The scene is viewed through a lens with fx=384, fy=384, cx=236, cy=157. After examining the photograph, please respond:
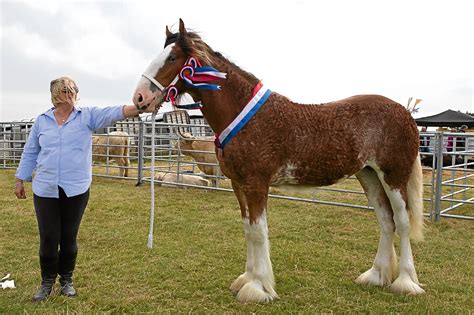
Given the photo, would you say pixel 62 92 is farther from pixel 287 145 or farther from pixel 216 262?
pixel 216 262

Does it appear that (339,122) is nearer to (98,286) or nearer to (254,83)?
(254,83)

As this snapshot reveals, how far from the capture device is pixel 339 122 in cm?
286

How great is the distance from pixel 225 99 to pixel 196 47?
41cm

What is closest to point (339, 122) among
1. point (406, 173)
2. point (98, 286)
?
point (406, 173)

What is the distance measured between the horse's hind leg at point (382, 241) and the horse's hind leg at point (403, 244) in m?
0.09

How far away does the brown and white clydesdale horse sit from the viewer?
2.66m

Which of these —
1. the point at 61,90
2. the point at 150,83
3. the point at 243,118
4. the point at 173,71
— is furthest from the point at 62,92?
the point at 243,118

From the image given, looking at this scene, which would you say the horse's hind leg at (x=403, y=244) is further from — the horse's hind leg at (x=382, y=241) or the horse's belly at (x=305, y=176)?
the horse's belly at (x=305, y=176)

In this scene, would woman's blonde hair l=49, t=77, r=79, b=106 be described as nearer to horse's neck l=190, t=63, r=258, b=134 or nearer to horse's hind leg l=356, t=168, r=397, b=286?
horse's neck l=190, t=63, r=258, b=134

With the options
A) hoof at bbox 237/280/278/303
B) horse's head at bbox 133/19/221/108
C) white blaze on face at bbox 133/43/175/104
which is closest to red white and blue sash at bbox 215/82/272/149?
horse's head at bbox 133/19/221/108

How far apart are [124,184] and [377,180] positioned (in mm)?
6729

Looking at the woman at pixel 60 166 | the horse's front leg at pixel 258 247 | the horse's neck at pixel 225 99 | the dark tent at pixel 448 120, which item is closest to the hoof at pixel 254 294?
the horse's front leg at pixel 258 247

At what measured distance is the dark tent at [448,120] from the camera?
15048 millimetres

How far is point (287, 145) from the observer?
8.96ft
